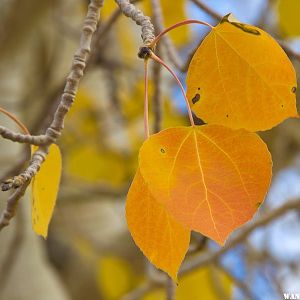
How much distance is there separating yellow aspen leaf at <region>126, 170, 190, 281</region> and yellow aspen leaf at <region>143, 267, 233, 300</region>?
2.79ft

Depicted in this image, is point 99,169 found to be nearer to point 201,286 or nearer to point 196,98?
point 201,286

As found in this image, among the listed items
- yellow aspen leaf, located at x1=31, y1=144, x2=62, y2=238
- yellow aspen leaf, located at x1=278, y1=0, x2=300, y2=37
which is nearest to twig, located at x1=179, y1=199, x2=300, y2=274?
yellow aspen leaf, located at x1=278, y1=0, x2=300, y2=37

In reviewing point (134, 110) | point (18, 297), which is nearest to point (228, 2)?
point (134, 110)

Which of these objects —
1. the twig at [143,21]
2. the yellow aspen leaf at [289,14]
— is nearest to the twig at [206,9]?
the yellow aspen leaf at [289,14]

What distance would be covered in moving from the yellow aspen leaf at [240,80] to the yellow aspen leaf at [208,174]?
0.05ft

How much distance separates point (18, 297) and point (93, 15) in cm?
105

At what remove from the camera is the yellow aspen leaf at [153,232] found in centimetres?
55

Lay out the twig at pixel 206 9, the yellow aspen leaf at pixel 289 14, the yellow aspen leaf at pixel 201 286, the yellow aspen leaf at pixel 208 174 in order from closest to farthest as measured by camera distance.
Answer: the yellow aspen leaf at pixel 208 174
the twig at pixel 206 9
the yellow aspen leaf at pixel 289 14
the yellow aspen leaf at pixel 201 286

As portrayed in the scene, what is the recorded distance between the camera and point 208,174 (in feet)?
1.81

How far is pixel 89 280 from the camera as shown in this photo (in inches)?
76.9

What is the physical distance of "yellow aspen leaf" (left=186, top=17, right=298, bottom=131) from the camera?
57cm

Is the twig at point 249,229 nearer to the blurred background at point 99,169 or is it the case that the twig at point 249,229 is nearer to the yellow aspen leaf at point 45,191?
the blurred background at point 99,169

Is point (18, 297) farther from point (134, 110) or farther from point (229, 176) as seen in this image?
point (229, 176)

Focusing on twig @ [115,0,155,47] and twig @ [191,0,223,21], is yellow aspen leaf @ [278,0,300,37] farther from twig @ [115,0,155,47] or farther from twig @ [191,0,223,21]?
twig @ [115,0,155,47]
